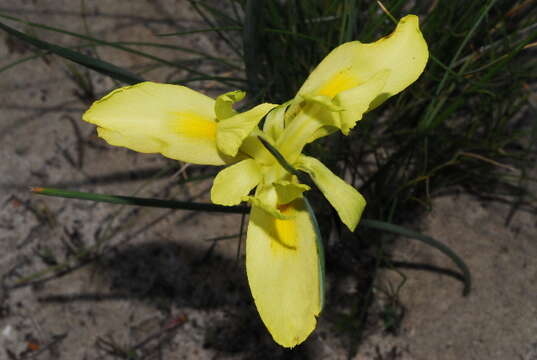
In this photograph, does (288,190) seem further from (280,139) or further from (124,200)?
(124,200)

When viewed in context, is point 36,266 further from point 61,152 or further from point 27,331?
point 61,152

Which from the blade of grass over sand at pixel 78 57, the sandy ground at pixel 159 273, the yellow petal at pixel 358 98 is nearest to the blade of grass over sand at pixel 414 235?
the sandy ground at pixel 159 273

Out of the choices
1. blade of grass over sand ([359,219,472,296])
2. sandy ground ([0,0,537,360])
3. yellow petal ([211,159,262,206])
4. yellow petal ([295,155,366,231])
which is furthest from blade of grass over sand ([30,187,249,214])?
sandy ground ([0,0,537,360])

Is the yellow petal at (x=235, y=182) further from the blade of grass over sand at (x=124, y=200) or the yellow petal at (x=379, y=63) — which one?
the yellow petal at (x=379, y=63)

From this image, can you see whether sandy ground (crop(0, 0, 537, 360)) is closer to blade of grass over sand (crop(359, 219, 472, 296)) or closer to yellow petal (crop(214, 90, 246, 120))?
blade of grass over sand (crop(359, 219, 472, 296))

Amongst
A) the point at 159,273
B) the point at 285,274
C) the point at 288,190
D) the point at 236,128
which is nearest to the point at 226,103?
the point at 236,128

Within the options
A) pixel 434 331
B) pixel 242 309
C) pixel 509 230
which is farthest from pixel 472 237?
pixel 242 309
